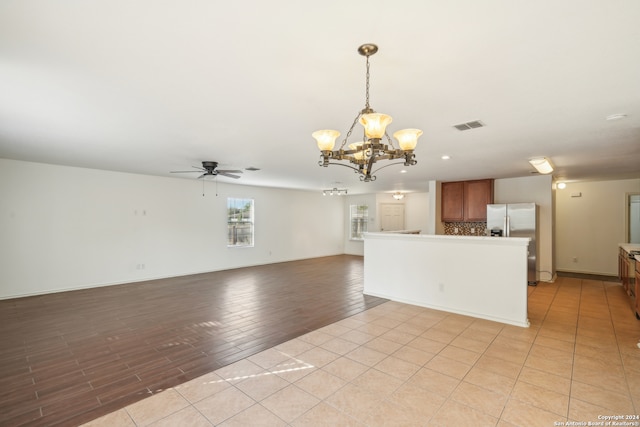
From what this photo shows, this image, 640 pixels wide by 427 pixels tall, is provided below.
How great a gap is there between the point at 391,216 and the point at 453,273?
6.59 metres

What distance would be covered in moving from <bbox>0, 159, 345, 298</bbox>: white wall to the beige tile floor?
506cm

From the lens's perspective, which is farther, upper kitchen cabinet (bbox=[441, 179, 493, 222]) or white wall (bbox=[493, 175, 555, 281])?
upper kitchen cabinet (bbox=[441, 179, 493, 222])

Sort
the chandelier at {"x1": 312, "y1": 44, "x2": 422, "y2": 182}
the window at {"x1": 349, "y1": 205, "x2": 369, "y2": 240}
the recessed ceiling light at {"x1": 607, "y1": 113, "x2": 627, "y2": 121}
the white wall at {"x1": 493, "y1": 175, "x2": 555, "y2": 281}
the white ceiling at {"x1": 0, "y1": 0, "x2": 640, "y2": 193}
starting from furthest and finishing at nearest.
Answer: the window at {"x1": 349, "y1": 205, "x2": 369, "y2": 240}
the white wall at {"x1": 493, "y1": 175, "x2": 555, "y2": 281}
the recessed ceiling light at {"x1": 607, "y1": 113, "x2": 627, "y2": 121}
the chandelier at {"x1": 312, "y1": 44, "x2": 422, "y2": 182}
the white ceiling at {"x1": 0, "y1": 0, "x2": 640, "y2": 193}

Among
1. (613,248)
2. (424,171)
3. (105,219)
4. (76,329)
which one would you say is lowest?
(76,329)

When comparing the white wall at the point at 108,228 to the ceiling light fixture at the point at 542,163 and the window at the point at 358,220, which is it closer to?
the window at the point at 358,220

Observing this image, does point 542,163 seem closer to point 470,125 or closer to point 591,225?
point 470,125

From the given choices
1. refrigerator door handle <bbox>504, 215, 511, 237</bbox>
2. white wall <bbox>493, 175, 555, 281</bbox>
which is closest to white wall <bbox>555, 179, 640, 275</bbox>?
white wall <bbox>493, 175, 555, 281</bbox>

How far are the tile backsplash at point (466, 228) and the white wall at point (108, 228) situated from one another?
5.23m

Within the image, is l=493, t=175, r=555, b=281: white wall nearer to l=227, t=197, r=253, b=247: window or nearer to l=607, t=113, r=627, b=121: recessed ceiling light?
l=607, t=113, r=627, b=121: recessed ceiling light

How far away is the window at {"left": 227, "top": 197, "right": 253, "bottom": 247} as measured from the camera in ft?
28.0

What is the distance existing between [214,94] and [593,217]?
9328 millimetres

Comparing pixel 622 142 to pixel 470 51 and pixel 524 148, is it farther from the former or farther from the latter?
pixel 470 51

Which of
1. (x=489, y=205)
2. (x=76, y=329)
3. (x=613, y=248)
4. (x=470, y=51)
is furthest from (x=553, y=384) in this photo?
(x=613, y=248)

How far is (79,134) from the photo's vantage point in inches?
143
